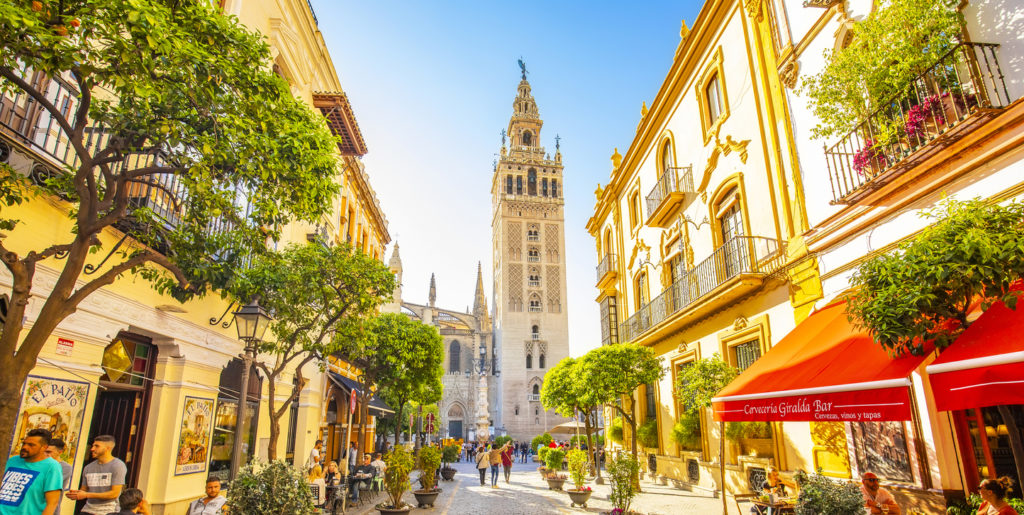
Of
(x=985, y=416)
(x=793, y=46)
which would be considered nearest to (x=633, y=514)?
(x=985, y=416)

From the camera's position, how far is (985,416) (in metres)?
6.23

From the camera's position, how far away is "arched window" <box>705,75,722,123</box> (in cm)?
1316

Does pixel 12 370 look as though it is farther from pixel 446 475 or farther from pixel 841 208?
pixel 446 475

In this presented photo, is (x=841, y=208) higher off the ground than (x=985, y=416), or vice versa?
(x=841, y=208)

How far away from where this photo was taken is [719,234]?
512 inches

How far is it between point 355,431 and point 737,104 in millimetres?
18262

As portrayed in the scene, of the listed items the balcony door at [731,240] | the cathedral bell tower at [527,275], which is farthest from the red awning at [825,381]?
the cathedral bell tower at [527,275]

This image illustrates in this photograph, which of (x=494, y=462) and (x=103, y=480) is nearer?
(x=103, y=480)

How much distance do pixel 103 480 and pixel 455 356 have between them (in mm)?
61227

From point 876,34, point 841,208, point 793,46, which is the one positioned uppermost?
point 793,46

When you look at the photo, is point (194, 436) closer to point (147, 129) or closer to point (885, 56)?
point (147, 129)

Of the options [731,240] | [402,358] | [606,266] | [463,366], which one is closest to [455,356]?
[463,366]

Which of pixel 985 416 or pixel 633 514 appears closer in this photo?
pixel 985 416

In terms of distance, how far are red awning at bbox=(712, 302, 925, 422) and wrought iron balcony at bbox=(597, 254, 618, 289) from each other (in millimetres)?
13584
